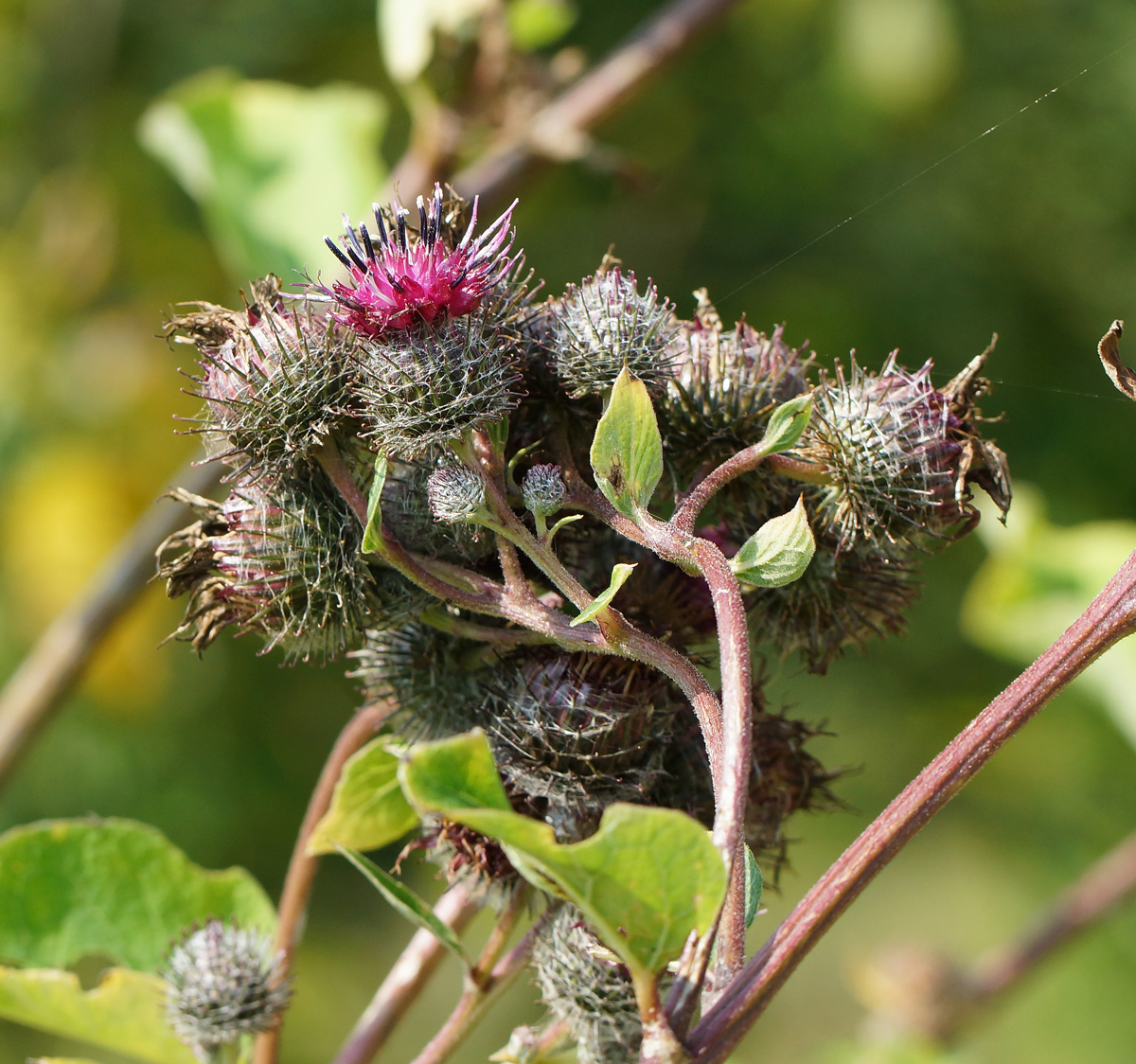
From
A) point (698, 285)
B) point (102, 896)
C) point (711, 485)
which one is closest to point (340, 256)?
point (711, 485)

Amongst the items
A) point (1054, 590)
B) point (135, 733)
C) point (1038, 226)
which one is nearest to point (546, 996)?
point (1054, 590)

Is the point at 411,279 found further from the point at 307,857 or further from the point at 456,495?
the point at 307,857

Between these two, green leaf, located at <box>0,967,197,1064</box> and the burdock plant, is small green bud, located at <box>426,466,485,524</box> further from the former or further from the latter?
green leaf, located at <box>0,967,197,1064</box>

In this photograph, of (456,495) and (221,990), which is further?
(221,990)

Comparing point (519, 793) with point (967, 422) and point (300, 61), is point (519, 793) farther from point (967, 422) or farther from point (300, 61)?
point (300, 61)

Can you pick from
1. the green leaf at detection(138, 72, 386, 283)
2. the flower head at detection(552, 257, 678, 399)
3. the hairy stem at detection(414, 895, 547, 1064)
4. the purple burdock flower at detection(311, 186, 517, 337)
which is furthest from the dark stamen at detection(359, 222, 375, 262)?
the green leaf at detection(138, 72, 386, 283)

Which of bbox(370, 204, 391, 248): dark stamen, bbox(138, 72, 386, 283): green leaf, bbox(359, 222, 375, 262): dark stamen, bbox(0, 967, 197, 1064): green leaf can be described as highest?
bbox(138, 72, 386, 283): green leaf
